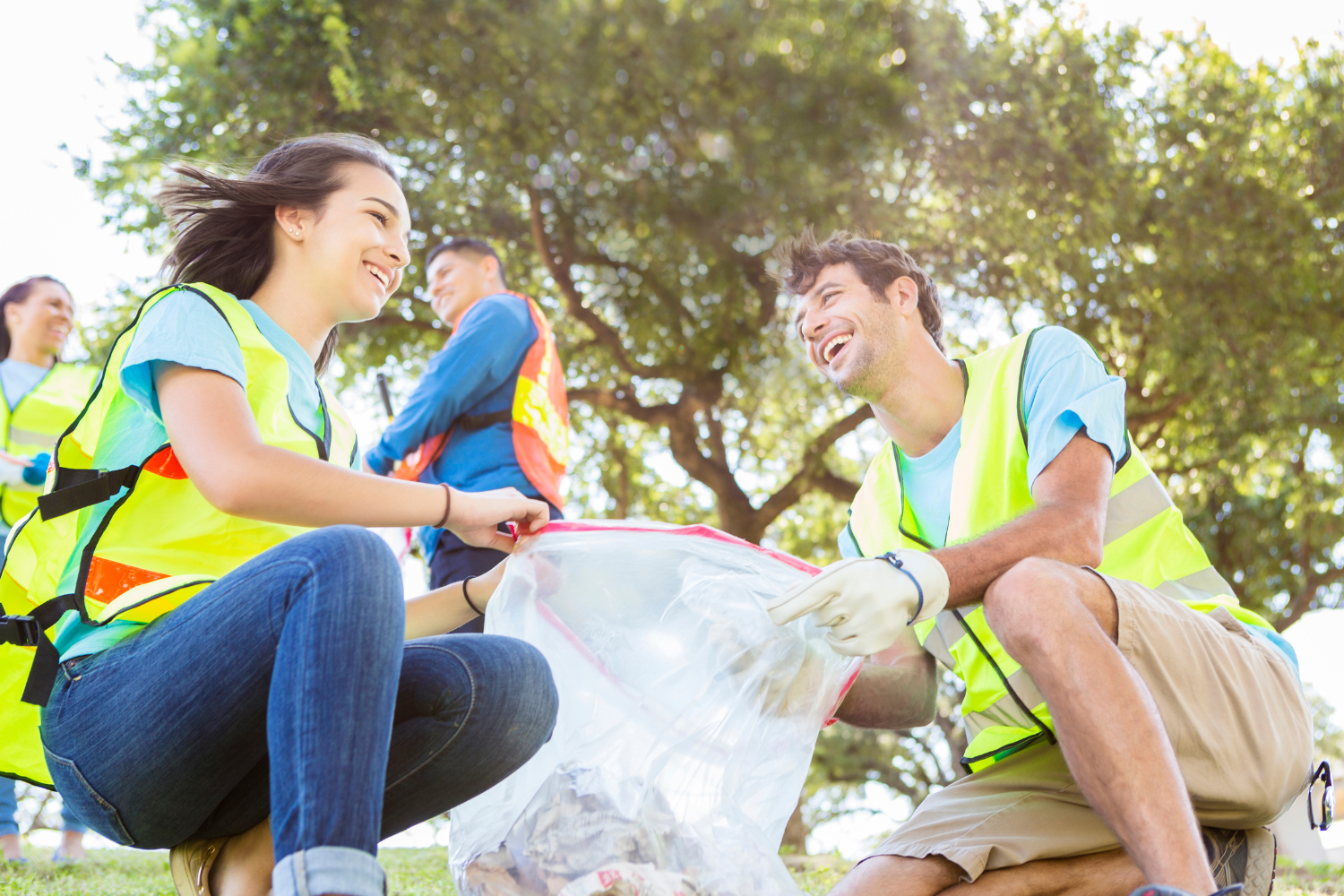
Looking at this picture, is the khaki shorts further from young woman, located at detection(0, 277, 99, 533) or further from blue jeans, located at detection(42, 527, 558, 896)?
young woman, located at detection(0, 277, 99, 533)

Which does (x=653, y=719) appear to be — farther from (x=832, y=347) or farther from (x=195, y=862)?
(x=832, y=347)

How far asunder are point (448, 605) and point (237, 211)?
79cm

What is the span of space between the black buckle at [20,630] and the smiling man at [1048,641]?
1090 millimetres

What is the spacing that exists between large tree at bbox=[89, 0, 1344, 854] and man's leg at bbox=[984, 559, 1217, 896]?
16.4 feet

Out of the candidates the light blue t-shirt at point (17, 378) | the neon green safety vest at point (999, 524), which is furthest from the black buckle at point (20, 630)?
the light blue t-shirt at point (17, 378)

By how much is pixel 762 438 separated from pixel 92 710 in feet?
23.4

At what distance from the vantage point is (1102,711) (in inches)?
59.1

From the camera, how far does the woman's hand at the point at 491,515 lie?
1.56 metres

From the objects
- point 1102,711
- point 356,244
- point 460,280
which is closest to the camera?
point 1102,711

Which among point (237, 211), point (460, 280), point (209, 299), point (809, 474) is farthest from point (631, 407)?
point (209, 299)

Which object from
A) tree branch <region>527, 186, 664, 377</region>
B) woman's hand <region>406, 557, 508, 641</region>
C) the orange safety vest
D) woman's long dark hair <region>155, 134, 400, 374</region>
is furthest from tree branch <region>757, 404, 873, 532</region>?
woman's long dark hair <region>155, 134, 400, 374</region>

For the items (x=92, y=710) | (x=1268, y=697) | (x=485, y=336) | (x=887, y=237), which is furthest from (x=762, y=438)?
(x=92, y=710)

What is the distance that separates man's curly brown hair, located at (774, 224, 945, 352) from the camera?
274 cm

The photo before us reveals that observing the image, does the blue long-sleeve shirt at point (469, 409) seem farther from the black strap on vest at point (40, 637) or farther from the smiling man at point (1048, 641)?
the black strap on vest at point (40, 637)
